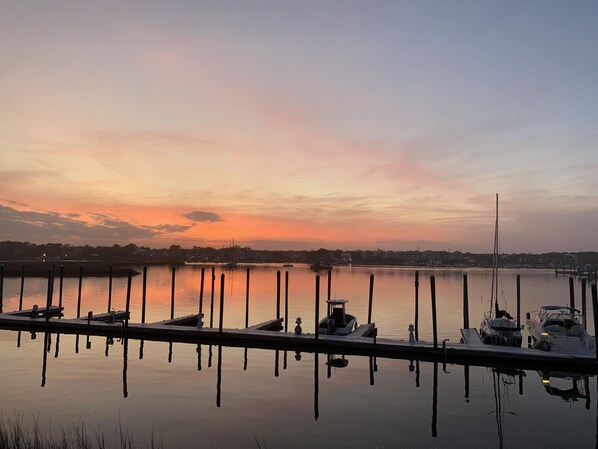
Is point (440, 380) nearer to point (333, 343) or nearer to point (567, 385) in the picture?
point (567, 385)

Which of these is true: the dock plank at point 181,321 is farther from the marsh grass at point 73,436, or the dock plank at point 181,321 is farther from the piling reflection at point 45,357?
the marsh grass at point 73,436

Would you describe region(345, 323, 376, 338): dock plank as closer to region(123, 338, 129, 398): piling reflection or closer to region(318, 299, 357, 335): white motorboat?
region(318, 299, 357, 335): white motorboat

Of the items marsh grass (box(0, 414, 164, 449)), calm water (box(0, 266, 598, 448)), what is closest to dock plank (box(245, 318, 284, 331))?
calm water (box(0, 266, 598, 448))

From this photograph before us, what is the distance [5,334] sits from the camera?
35.4 metres

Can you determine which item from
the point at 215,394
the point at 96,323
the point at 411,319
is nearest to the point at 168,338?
the point at 96,323

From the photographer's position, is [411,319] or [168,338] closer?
[168,338]

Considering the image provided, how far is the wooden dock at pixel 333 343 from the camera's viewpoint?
80.5ft

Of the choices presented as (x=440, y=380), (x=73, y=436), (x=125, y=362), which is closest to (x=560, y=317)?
(x=440, y=380)

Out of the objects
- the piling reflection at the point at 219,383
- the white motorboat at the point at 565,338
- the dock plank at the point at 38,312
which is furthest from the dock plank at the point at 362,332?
the dock plank at the point at 38,312

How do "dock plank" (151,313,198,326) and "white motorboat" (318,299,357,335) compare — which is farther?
"dock plank" (151,313,198,326)

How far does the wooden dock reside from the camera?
24547mm

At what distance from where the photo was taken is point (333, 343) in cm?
2862

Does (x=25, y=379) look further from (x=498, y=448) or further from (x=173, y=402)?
(x=498, y=448)

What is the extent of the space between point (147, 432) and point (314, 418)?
586 centimetres
